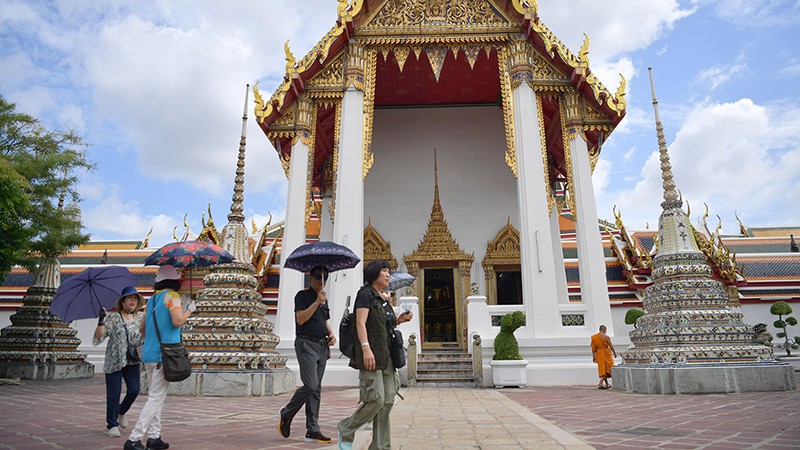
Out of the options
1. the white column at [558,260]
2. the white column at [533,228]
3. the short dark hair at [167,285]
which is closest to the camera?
the short dark hair at [167,285]

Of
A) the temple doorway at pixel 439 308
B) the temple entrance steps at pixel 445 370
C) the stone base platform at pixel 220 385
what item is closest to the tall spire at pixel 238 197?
the stone base platform at pixel 220 385

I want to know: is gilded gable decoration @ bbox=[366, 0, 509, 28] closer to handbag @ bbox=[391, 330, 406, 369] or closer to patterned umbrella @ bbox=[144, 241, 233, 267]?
patterned umbrella @ bbox=[144, 241, 233, 267]

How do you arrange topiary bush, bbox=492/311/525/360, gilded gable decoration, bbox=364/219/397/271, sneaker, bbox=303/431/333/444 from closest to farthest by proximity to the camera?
sneaker, bbox=303/431/333/444, topiary bush, bbox=492/311/525/360, gilded gable decoration, bbox=364/219/397/271

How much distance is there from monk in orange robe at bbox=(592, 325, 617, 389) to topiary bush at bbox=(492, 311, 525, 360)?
1.22 m

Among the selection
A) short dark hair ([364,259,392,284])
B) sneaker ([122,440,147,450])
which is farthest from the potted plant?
sneaker ([122,440,147,450])

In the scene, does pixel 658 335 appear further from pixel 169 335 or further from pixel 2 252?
pixel 2 252

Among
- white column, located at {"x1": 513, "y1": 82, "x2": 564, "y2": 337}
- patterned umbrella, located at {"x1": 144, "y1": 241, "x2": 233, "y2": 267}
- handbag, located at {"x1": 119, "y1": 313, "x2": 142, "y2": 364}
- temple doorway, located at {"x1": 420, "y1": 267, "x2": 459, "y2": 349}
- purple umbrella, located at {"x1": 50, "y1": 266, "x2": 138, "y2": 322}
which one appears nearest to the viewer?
patterned umbrella, located at {"x1": 144, "y1": 241, "x2": 233, "y2": 267}

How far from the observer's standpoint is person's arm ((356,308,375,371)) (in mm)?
2812

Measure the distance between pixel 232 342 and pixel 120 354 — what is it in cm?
330

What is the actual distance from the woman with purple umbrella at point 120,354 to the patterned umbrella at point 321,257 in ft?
4.19

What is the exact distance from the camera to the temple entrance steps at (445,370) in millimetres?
9438

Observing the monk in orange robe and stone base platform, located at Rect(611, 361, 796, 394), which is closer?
stone base platform, located at Rect(611, 361, 796, 394)

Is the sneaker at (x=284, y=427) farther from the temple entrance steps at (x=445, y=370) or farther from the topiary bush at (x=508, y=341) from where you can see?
the temple entrance steps at (x=445, y=370)

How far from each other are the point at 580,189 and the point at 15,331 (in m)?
11.3
